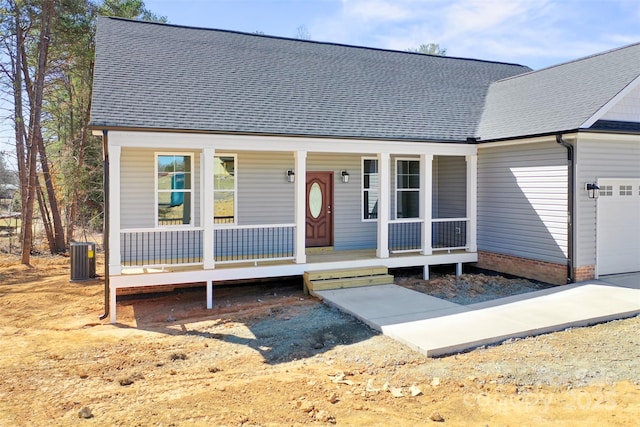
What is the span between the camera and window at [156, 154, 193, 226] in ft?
34.7

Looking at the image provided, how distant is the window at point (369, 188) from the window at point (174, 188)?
14.9ft

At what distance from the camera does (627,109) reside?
10.4 metres

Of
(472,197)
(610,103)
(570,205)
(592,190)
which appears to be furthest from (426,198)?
(610,103)

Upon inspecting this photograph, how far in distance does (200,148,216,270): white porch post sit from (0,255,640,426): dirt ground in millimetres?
1264

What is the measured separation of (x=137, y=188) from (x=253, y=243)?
2933 millimetres

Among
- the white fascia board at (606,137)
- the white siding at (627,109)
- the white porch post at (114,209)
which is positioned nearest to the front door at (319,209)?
the white porch post at (114,209)

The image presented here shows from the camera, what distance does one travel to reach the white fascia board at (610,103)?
960 centimetres

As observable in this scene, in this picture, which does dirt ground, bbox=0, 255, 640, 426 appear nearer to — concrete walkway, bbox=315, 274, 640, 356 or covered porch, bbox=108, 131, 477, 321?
concrete walkway, bbox=315, 274, 640, 356

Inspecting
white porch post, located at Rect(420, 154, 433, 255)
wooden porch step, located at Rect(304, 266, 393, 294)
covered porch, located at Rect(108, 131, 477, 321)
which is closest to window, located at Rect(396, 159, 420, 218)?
covered porch, located at Rect(108, 131, 477, 321)

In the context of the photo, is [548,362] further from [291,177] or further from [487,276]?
[291,177]

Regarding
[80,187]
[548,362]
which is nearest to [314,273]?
[548,362]

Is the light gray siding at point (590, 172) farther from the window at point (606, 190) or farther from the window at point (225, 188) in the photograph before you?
the window at point (225, 188)

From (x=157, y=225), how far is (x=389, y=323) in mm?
5811

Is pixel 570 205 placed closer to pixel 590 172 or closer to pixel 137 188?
pixel 590 172
